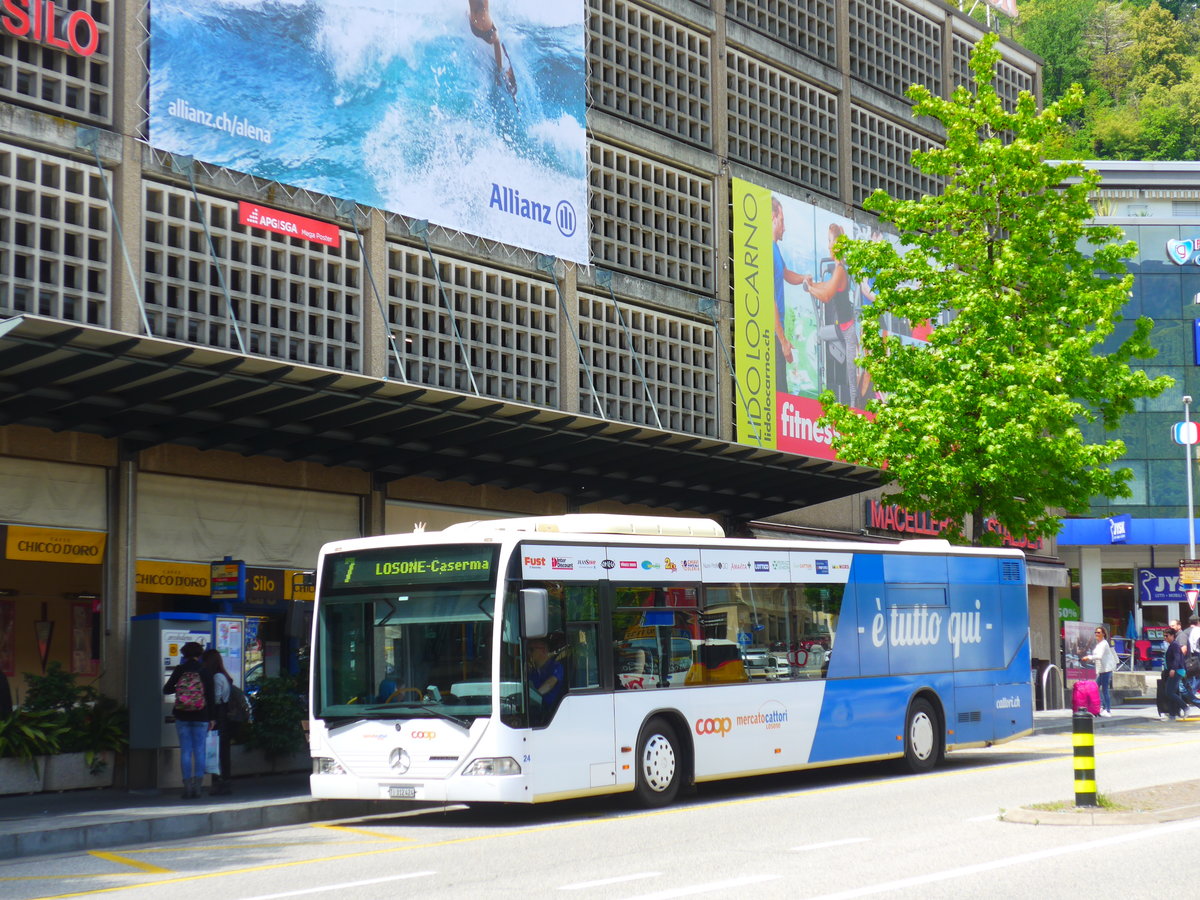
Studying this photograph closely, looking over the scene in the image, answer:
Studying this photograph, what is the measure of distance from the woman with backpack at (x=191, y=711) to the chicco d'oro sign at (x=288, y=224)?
6.14 m

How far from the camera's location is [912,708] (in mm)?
20047

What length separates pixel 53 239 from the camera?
18438 millimetres

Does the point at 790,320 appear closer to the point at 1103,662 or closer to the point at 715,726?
the point at 1103,662

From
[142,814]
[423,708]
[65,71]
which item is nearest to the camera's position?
[423,708]

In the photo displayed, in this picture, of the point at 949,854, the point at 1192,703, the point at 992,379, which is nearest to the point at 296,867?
the point at 949,854

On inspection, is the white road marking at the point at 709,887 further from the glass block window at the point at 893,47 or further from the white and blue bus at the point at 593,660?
the glass block window at the point at 893,47

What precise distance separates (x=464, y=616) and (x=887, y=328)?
21.3m

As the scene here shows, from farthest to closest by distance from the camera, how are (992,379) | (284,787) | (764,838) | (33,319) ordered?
(992,379) → (284,787) → (33,319) → (764,838)

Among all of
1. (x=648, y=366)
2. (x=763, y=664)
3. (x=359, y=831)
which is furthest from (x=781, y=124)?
(x=359, y=831)

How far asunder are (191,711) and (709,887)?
864 centimetres

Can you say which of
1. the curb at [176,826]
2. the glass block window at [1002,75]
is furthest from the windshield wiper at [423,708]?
the glass block window at [1002,75]

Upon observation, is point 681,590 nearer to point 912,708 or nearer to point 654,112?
point 912,708

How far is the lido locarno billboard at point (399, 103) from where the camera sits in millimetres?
19875

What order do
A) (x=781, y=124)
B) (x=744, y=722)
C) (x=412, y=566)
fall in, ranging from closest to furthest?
1. (x=412, y=566)
2. (x=744, y=722)
3. (x=781, y=124)
